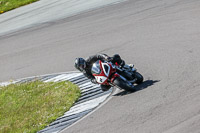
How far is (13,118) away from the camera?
12.3 meters

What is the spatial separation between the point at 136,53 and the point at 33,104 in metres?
4.02

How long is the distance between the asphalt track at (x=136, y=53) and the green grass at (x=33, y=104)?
1333mm

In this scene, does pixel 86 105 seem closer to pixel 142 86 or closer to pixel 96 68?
pixel 96 68

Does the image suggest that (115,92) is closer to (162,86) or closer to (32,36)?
(162,86)

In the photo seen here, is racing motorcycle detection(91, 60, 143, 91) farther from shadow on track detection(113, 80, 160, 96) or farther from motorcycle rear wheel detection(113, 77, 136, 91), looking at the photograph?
shadow on track detection(113, 80, 160, 96)

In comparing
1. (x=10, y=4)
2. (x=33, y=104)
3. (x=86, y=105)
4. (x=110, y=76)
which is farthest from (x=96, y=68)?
(x=10, y=4)

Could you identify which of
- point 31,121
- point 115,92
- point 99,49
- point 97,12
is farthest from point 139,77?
point 97,12

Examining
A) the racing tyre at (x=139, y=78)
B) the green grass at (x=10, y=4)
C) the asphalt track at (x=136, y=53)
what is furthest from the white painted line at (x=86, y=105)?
the green grass at (x=10, y=4)

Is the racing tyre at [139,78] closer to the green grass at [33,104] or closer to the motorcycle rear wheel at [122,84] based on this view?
the motorcycle rear wheel at [122,84]

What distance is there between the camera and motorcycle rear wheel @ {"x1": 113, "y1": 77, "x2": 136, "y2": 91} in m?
11.1

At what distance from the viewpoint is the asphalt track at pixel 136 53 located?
368 inches

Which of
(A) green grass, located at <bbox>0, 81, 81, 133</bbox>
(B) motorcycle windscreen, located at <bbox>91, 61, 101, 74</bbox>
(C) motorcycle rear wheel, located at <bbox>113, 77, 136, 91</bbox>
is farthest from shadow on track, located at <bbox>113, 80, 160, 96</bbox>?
(A) green grass, located at <bbox>0, 81, 81, 133</bbox>

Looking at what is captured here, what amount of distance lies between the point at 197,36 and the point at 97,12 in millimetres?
7745

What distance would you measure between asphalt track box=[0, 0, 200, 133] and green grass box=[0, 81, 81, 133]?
1.33 meters
